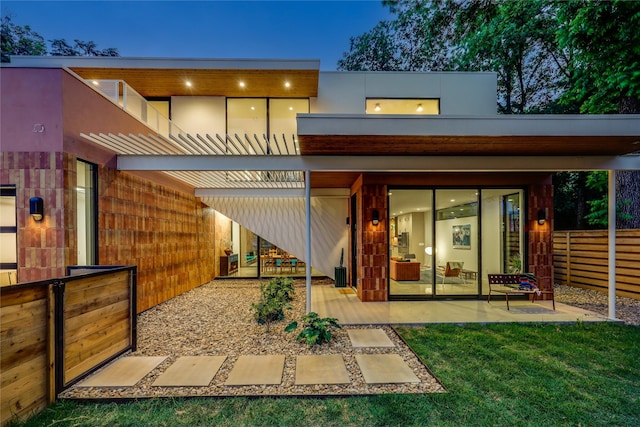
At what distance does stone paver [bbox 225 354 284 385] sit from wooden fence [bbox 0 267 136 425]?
5.47 feet

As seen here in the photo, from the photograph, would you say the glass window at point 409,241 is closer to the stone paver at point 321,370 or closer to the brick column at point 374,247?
the brick column at point 374,247

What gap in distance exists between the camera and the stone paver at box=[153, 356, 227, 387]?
3.31 meters

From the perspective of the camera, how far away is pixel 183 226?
840 centimetres

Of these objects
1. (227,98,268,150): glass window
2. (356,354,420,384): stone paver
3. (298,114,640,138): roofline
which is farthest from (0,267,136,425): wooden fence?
(227,98,268,150): glass window

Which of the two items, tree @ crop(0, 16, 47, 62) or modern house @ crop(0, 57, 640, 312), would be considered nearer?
modern house @ crop(0, 57, 640, 312)

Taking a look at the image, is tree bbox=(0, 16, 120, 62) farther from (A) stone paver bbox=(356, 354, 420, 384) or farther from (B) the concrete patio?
(A) stone paver bbox=(356, 354, 420, 384)

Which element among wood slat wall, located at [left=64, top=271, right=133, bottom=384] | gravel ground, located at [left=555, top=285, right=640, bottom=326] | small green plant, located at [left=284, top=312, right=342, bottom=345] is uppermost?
wood slat wall, located at [left=64, top=271, right=133, bottom=384]

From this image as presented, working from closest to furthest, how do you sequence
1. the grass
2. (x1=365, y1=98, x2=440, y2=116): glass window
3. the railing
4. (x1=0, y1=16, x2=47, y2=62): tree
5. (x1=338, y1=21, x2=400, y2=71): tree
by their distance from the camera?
1. the grass
2. the railing
3. (x1=365, y1=98, x2=440, y2=116): glass window
4. (x1=0, y1=16, x2=47, y2=62): tree
5. (x1=338, y1=21, x2=400, y2=71): tree

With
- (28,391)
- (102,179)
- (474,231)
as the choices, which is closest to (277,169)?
(102,179)

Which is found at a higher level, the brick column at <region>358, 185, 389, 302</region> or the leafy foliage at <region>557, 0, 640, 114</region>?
the leafy foliage at <region>557, 0, 640, 114</region>

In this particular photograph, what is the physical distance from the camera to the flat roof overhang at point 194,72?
8.03 meters

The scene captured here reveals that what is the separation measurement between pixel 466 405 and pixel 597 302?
6.13 m

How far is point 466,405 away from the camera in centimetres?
287

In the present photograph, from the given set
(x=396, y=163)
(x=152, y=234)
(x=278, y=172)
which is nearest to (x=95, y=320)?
(x=152, y=234)
